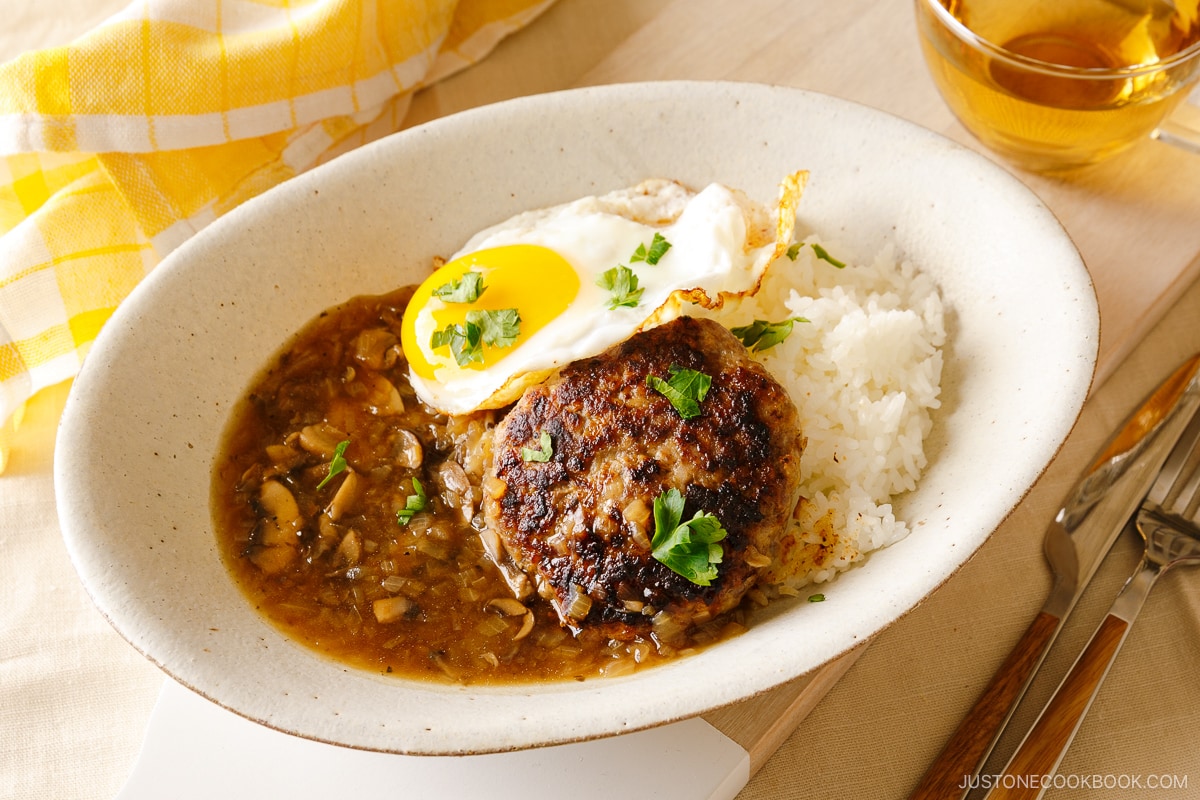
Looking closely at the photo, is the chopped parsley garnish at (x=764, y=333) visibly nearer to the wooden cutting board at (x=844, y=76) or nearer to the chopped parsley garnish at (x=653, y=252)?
the chopped parsley garnish at (x=653, y=252)

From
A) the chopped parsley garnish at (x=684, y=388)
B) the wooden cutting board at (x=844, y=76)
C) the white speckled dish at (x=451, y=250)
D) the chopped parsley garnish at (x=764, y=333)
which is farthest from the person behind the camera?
the wooden cutting board at (x=844, y=76)

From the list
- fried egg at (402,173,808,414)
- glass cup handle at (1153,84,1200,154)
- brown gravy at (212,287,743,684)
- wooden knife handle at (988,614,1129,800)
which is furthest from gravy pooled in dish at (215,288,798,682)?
glass cup handle at (1153,84,1200,154)

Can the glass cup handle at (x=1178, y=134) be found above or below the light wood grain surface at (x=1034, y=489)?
above

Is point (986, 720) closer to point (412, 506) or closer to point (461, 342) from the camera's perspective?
point (412, 506)

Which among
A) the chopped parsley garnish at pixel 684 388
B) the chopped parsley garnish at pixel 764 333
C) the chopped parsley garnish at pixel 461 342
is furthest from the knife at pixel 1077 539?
the chopped parsley garnish at pixel 461 342

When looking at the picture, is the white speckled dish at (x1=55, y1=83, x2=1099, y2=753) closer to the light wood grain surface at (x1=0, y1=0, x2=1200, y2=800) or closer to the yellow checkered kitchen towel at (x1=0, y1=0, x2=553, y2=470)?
the light wood grain surface at (x1=0, y1=0, x2=1200, y2=800)

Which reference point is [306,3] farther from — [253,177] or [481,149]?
[481,149]
